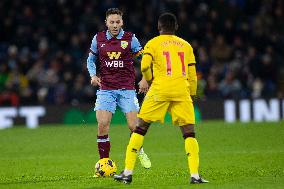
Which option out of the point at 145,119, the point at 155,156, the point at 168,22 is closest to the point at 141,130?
the point at 145,119

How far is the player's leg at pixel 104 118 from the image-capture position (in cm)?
1098

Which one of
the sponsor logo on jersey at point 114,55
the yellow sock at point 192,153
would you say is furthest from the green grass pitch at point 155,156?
the sponsor logo on jersey at point 114,55

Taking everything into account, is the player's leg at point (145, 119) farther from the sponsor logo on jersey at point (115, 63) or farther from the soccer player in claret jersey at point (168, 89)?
the sponsor logo on jersey at point (115, 63)

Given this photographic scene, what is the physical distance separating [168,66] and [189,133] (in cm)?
83

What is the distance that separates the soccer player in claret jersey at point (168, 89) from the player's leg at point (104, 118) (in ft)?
4.89

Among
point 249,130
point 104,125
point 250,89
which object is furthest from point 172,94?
point 250,89

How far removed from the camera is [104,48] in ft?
36.7

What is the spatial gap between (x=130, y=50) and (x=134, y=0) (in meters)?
14.9

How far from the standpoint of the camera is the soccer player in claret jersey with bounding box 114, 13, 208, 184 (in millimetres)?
9430

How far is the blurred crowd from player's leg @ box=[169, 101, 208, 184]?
13.3m

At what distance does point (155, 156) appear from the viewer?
551 inches

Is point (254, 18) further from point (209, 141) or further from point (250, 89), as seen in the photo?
point (209, 141)

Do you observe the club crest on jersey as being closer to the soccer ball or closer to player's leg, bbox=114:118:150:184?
the soccer ball

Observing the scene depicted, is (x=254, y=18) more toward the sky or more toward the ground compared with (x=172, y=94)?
more toward the sky
